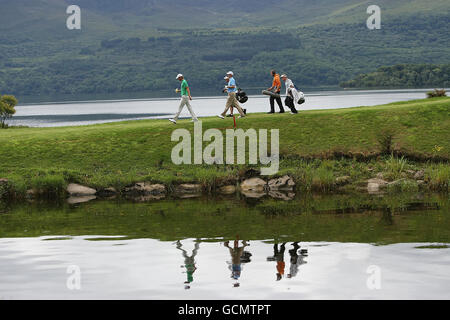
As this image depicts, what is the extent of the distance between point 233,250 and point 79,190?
721 inches

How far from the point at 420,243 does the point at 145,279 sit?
890 cm

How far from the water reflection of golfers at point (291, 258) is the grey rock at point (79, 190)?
705 inches

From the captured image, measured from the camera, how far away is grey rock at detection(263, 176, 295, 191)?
120ft

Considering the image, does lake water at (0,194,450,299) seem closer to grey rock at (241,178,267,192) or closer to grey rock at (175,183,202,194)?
grey rock at (241,178,267,192)

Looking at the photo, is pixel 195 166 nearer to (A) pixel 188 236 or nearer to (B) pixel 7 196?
(B) pixel 7 196

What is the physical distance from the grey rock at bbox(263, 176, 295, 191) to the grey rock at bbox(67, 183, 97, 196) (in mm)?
9977

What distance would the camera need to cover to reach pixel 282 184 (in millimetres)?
36812

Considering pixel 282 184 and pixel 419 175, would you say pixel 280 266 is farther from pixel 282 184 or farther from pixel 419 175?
pixel 419 175

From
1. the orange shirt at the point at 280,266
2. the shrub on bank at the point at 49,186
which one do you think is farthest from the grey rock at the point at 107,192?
the orange shirt at the point at 280,266

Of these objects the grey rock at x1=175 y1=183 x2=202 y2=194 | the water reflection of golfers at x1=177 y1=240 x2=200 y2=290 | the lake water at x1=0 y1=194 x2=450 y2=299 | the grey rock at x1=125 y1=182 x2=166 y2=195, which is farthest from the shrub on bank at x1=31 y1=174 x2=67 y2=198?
the water reflection of golfers at x1=177 y1=240 x2=200 y2=290

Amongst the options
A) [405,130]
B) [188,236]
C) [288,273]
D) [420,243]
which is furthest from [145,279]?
[405,130]

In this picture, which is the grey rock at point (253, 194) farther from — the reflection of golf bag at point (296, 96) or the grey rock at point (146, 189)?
the reflection of golf bag at point (296, 96)

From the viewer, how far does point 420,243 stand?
2064 centimetres

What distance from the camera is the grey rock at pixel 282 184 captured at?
3653cm
